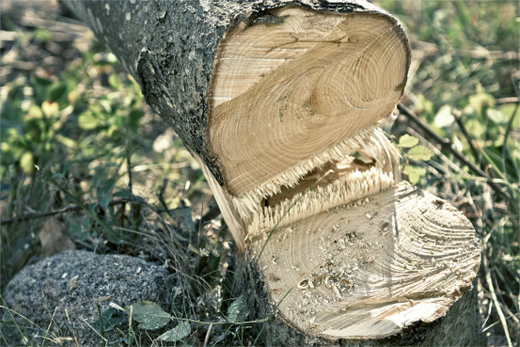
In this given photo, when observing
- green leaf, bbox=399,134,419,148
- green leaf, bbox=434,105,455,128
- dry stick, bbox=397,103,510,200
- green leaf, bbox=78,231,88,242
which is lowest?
green leaf, bbox=78,231,88,242

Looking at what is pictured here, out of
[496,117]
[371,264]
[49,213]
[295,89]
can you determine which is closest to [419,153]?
[371,264]

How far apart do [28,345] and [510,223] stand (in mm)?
1809

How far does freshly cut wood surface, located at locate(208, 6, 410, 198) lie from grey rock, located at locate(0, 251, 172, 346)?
44cm

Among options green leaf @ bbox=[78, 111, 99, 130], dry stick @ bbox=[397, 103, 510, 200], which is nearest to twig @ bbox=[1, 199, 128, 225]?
green leaf @ bbox=[78, 111, 99, 130]

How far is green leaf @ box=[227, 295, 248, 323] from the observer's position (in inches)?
58.8

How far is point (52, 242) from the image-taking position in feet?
6.49

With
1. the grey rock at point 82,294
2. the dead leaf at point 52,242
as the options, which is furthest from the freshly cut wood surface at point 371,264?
the dead leaf at point 52,242

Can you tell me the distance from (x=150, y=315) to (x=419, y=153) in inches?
40.9

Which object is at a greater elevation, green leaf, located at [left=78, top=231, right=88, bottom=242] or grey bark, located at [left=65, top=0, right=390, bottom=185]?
grey bark, located at [left=65, top=0, right=390, bottom=185]

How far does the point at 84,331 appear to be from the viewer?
5.08 feet

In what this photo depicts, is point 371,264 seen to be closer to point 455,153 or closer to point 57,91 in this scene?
point 455,153

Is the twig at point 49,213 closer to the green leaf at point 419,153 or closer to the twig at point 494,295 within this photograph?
the green leaf at point 419,153

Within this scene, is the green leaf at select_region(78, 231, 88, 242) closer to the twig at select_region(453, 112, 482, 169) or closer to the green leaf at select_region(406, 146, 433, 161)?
the green leaf at select_region(406, 146, 433, 161)

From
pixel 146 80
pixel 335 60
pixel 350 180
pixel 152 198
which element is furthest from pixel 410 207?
pixel 152 198
